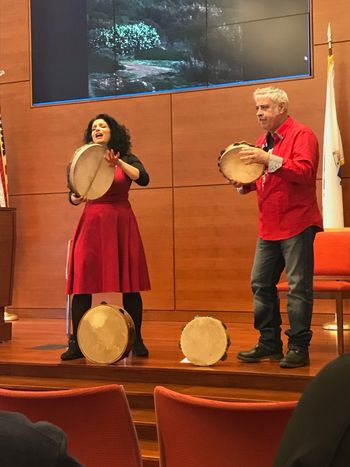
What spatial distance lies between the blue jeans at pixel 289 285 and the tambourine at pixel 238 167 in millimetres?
376

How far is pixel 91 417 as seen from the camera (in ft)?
6.33

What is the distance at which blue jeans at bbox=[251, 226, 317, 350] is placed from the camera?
3779 mm

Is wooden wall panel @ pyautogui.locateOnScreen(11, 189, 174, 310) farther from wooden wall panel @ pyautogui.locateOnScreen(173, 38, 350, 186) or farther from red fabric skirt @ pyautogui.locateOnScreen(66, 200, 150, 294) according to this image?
red fabric skirt @ pyautogui.locateOnScreen(66, 200, 150, 294)

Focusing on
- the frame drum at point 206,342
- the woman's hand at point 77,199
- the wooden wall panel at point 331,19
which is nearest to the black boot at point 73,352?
the frame drum at point 206,342

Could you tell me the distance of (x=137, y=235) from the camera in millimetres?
4277

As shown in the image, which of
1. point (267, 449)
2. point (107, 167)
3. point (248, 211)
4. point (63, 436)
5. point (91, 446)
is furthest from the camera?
point (248, 211)

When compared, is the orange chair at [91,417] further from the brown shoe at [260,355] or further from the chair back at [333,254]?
the chair back at [333,254]

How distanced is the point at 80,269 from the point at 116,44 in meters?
3.20

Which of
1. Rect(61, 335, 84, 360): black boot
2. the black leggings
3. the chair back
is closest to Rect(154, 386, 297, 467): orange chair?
the black leggings

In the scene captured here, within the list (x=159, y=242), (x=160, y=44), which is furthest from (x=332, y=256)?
(x=160, y=44)

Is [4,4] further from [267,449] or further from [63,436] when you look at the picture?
[63,436]

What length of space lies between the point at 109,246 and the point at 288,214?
1062 mm

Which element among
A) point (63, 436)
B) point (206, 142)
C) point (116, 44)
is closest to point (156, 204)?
point (206, 142)

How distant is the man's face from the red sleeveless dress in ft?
2.98
